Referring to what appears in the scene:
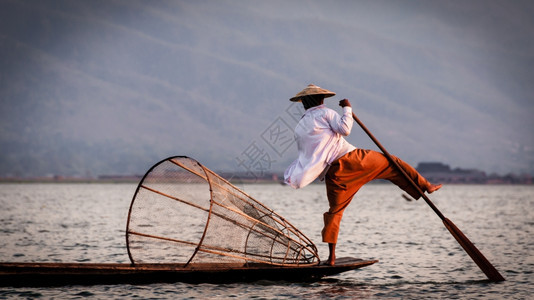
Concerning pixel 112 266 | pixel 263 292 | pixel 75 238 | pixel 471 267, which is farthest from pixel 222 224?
pixel 75 238

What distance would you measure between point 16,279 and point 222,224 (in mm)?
2954

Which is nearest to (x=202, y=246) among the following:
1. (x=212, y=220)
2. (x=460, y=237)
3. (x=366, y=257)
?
(x=212, y=220)

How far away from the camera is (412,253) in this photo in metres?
14.1

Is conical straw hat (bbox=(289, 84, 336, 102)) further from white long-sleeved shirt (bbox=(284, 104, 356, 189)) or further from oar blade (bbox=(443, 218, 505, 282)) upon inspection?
oar blade (bbox=(443, 218, 505, 282))

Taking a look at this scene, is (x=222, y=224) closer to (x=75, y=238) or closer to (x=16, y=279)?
(x=16, y=279)

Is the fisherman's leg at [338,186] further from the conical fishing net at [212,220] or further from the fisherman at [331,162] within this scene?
the conical fishing net at [212,220]

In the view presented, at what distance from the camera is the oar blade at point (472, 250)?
9.52m

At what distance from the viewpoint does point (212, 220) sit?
8844mm

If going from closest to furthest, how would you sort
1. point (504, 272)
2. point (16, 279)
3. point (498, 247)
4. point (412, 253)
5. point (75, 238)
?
point (16, 279)
point (504, 272)
point (412, 253)
point (498, 247)
point (75, 238)

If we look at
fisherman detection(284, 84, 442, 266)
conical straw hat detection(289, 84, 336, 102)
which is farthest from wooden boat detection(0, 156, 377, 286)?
conical straw hat detection(289, 84, 336, 102)

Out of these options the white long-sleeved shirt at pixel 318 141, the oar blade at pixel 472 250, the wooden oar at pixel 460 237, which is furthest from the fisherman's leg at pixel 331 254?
the oar blade at pixel 472 250

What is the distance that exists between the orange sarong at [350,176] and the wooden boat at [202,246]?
1.48 ft

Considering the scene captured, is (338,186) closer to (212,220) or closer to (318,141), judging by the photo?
(318,141)

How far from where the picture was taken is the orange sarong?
8789 mm
